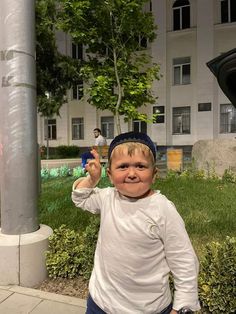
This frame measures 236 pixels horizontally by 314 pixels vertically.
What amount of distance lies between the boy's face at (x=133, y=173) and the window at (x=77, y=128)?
29327 millimetres

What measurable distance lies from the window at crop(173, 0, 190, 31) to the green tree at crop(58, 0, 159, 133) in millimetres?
14201

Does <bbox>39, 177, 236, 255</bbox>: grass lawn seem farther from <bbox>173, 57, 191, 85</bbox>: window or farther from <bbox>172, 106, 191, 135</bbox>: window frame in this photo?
<bbox>173, 57, 191, 85</bbox>: window

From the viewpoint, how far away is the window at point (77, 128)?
3123 cm

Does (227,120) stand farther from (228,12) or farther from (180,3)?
(180,3)

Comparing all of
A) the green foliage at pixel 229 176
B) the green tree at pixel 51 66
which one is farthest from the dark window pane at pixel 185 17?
the green foliage at pixel 229 176

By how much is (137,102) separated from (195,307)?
12122 mm

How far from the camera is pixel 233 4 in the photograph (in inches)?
1016

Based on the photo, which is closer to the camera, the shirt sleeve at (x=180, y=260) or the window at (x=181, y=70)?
the shirt sleeve at (x=180, y=260)

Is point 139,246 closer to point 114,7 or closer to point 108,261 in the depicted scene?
point 108,261

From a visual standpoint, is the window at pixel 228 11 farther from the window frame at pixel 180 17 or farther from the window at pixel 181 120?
the window at pixel 181 120

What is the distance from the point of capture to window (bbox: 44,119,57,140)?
32438 mm

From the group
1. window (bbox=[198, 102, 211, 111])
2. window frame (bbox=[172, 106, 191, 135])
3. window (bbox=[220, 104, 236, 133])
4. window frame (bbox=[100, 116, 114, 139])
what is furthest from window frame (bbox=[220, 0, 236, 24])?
window frame (bbox=[100, 116, 114, 139])

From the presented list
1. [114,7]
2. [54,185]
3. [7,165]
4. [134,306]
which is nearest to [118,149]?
[134,306]

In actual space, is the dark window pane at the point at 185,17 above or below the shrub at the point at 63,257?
above
